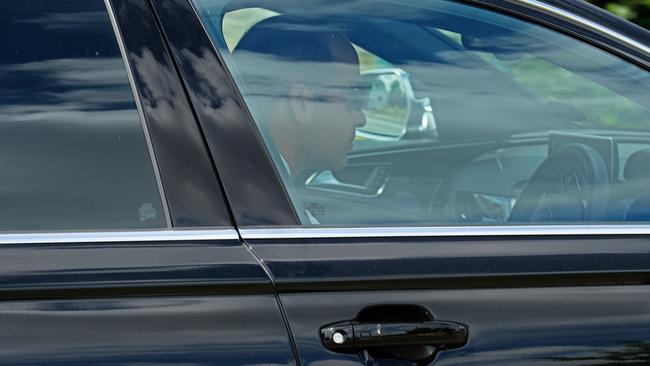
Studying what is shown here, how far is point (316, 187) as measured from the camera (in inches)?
76.5

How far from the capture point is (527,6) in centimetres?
201

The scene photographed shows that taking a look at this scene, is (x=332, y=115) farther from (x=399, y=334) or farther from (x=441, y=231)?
(x=399, y=334)

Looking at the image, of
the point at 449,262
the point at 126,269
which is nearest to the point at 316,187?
the point at 449,262

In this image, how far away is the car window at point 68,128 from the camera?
1804mm

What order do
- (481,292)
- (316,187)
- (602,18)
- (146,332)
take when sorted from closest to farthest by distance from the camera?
(146,332) < (481,292) < (316,187) < (602,18)

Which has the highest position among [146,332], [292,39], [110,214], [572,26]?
[572,26]

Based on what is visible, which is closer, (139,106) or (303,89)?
(139,106)

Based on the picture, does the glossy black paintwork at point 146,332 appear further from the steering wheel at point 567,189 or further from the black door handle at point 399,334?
the steering wheel at point 567,189

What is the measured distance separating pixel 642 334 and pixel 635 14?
316 centimetres

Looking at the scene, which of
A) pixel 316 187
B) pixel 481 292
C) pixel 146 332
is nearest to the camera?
pixel 146 332

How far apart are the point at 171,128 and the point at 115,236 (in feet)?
0.68

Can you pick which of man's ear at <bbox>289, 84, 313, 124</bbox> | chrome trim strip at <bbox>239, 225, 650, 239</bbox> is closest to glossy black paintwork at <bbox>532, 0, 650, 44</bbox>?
chrome trim strip at <bbox>239, 225, 650, 239</bbox>

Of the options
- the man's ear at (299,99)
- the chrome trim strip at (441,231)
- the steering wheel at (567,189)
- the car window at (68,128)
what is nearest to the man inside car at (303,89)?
the man's ear at (299,99)

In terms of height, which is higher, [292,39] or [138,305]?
[292,39]
